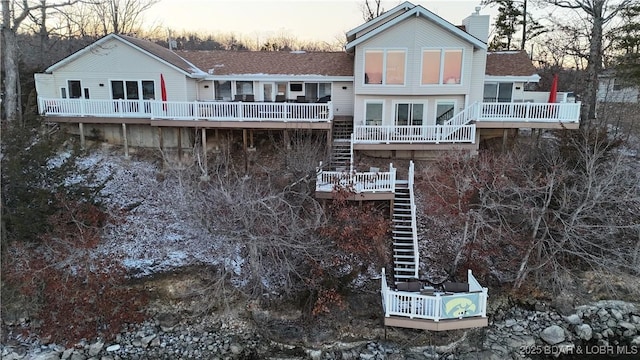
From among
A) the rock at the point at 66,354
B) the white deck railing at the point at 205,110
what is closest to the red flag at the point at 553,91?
the white deck railing at the point at 205,110

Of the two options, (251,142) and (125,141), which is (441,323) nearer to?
(251,142)

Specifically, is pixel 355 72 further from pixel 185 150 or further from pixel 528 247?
pixel 528 247

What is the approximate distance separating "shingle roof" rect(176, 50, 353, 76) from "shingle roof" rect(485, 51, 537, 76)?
6.85 m

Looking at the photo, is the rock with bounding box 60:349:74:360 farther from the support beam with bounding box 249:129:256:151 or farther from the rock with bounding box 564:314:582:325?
the rock with bounding box 564:314:582:325

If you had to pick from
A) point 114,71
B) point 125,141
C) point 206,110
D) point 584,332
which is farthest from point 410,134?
point 114,71

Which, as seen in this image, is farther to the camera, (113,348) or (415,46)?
(415,46)

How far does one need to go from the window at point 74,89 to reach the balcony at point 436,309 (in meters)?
17.2

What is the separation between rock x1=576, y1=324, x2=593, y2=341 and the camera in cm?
1341

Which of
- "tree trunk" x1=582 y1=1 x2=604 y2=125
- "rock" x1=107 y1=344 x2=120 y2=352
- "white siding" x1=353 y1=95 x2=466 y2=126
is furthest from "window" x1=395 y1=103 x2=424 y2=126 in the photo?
"rock" x1=107 y1=344 x2=120 y2=352

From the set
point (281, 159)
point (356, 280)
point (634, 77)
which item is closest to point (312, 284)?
point (356, 280)

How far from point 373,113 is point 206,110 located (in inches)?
297

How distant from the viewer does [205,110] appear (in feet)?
58.0

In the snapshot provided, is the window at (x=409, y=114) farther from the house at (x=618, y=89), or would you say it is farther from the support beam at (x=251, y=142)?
the house at (x=618, y=89)

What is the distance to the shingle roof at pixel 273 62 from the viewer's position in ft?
66.9
